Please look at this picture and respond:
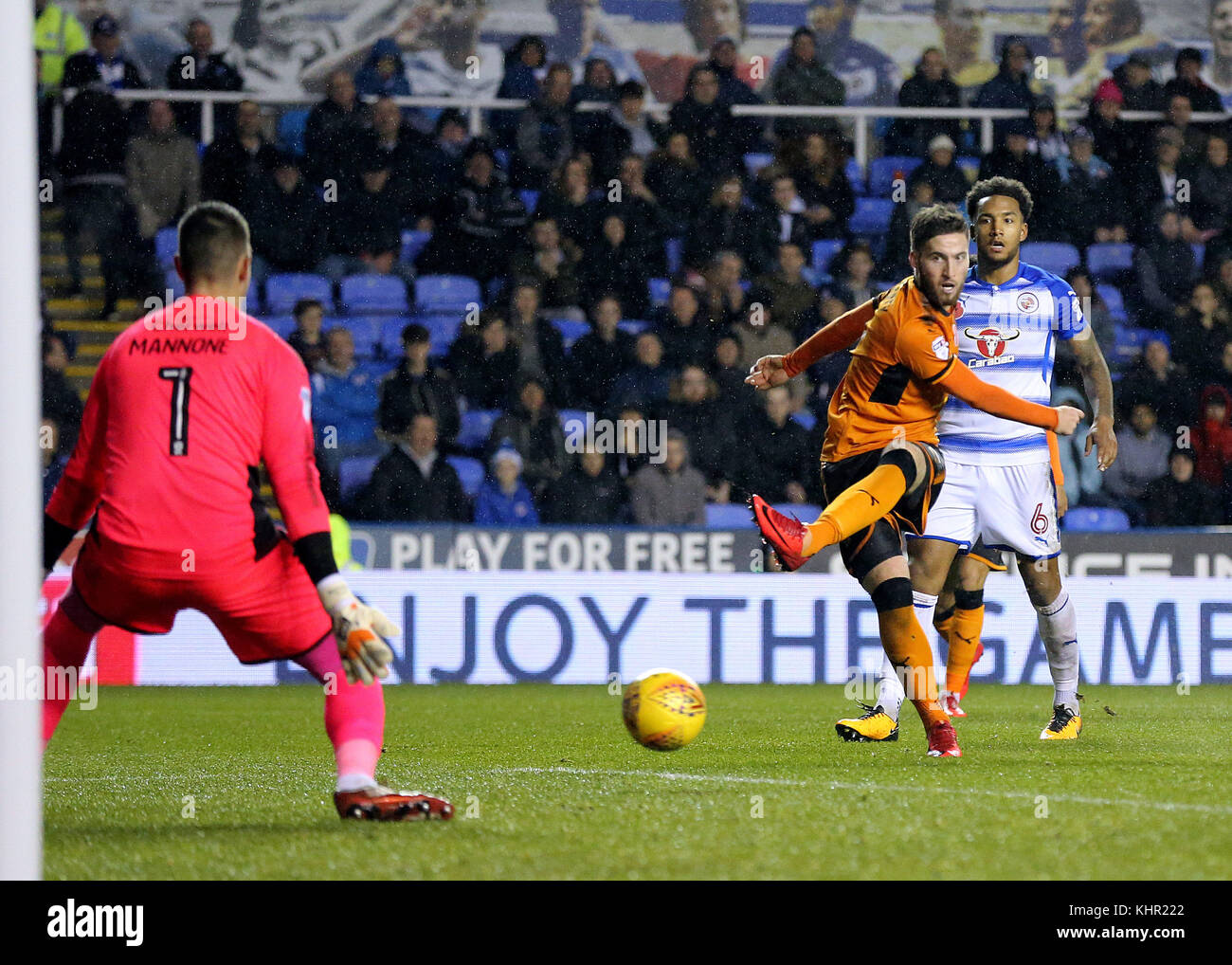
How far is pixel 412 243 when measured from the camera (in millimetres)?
13570

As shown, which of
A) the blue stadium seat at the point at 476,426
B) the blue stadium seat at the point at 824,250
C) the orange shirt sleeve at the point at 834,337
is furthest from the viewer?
the blue stadium seat at the point at 824,250

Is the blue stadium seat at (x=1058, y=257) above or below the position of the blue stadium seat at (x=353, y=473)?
above

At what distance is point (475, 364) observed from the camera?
12.3m

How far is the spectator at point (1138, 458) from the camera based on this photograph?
12.1 meters

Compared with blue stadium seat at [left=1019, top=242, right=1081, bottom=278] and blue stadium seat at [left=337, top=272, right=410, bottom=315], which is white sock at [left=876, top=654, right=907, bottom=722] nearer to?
blue stadium seat at [left=337, top=272, right=410, bottom=315]

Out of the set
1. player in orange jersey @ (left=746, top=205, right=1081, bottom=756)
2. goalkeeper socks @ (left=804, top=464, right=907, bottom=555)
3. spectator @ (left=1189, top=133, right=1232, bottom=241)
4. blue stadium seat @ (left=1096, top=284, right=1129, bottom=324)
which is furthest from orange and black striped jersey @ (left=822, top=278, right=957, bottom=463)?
spectator @ (left=1189, top=133, right=1232, bottom=241)

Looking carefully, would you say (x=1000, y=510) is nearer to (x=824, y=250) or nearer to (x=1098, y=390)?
(x=1098, y=390)

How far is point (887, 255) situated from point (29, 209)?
10735mm

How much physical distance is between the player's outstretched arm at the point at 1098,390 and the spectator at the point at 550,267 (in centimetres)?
587

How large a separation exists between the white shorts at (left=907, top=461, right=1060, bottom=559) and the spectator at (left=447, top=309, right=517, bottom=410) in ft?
17.8

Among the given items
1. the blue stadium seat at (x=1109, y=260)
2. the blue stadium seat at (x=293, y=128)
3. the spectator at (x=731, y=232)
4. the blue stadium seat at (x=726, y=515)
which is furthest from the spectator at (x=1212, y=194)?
the blue stadium seat at (x=293, y=128)

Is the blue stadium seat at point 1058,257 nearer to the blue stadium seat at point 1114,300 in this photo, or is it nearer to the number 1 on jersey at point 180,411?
the blue stadium seat at point 1114,300

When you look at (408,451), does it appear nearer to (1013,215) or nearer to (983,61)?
(1013,215)

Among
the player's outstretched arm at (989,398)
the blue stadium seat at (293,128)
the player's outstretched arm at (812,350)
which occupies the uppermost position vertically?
the blue stadium seat at (293,128)
